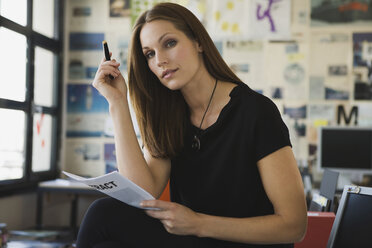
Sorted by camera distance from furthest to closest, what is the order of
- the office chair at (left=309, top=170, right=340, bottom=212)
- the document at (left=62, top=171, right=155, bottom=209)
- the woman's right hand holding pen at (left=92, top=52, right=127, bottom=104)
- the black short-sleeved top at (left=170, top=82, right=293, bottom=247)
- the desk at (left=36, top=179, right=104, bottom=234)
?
the desk at (left=36, top=179, right=104, bottom=234)
the office chair at (left=309, top=170, right=340, bottom=212)
the woman's right hand holding pen at (left=92, top=52, right=127, bottom=104)
the black short-sleeved top at (left=170, top=82, right=293, bottom=247)
the document at (left=62, top=171, right=155, bottom=209)

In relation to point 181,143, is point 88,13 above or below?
above

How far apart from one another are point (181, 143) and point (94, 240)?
15.5 inches

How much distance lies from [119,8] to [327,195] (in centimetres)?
281

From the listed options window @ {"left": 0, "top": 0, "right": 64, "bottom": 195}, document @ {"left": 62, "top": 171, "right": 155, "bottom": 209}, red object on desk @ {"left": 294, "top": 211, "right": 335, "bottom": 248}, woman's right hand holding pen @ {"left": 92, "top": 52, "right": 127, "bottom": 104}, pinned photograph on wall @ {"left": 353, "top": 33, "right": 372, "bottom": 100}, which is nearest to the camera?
document @ {"left": 62, "top": 171, "right": 155, "bottom": 209}

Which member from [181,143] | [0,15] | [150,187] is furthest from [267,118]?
[0,15]

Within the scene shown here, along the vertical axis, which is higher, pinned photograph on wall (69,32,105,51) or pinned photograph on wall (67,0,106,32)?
pinned photograph on wall (67,0,106,32)

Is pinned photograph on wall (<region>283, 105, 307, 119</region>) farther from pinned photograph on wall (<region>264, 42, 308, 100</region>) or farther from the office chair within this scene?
the office chair

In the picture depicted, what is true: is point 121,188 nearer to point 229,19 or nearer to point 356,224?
point 356,224

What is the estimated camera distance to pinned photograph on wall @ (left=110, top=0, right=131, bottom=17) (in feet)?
12.8

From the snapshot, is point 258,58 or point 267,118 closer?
point 267,118

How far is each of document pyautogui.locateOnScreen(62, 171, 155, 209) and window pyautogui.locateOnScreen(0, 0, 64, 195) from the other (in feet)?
7.30

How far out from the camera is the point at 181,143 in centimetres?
127

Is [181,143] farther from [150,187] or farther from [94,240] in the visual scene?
[94,240]

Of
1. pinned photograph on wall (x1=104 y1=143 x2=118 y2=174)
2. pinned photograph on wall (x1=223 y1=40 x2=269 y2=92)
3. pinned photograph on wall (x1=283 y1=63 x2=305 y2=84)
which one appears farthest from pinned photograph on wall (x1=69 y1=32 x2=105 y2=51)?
pinned photograph on wall (x1=283 y1=63 x2=305 y2=84)
